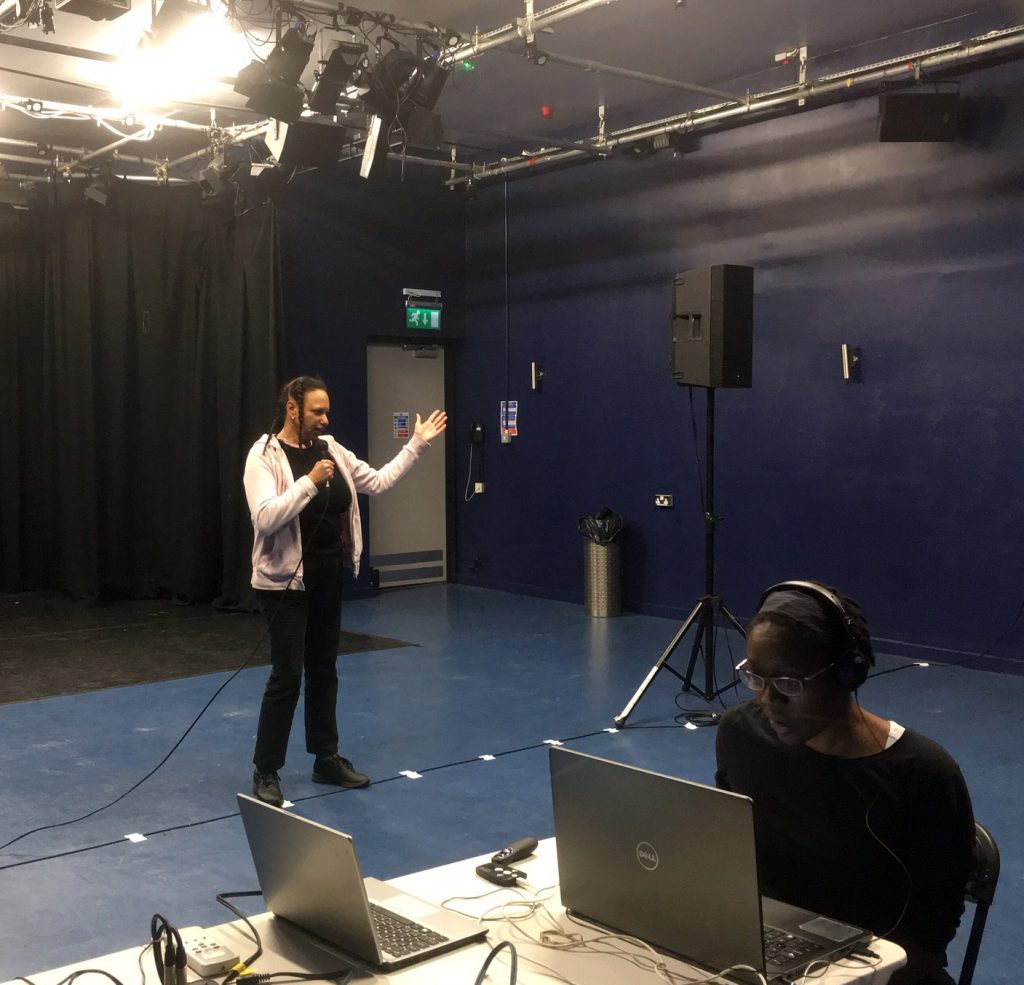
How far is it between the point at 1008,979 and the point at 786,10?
17.3ft

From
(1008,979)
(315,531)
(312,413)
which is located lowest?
(1008,979)

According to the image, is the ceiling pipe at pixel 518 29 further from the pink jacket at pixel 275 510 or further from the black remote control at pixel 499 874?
the black remote control at pixel 499 874

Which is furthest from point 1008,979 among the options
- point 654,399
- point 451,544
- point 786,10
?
point 451,544

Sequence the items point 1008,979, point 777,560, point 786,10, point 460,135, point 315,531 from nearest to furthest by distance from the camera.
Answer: point 1008,979 → point 315,531 → point 786,10 → point 777,560 → point 460,135

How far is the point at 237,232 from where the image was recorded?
901 centimetres

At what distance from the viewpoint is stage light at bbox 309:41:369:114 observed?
220 inches

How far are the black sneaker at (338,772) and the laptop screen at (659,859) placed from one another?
2.94 meters

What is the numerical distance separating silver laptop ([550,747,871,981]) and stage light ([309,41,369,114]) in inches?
184

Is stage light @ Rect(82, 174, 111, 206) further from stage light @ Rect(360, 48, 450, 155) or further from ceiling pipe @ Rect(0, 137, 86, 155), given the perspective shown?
stage light @ Rect(360, 48, 450, 155)

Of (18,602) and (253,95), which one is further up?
(253,95)

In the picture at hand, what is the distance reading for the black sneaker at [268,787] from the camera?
4345 mm

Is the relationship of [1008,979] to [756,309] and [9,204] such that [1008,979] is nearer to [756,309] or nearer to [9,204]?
[756,309]

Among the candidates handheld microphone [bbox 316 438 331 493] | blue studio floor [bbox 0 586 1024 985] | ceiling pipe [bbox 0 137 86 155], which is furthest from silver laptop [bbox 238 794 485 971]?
ceiling pipe [bbox 0 137 86 155]

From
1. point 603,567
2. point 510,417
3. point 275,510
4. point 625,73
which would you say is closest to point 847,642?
point 275,510
